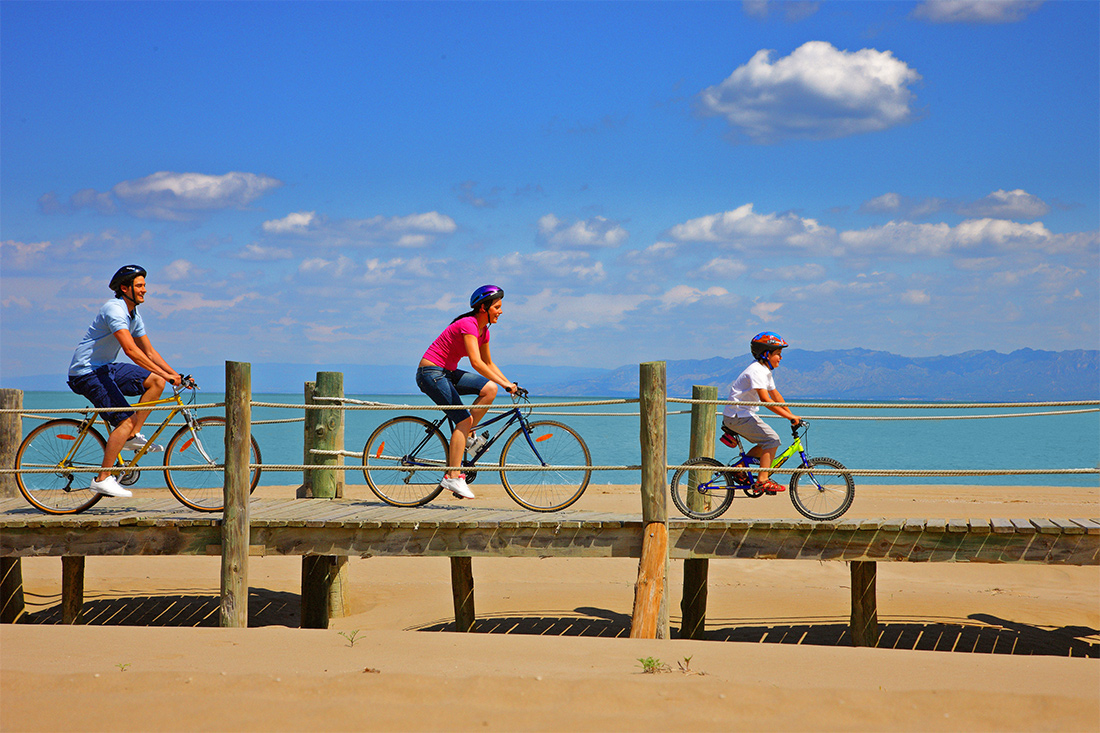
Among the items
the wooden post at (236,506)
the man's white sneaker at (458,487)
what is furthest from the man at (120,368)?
the man's white sneaker at (458,487)

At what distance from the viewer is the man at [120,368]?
6734 mm

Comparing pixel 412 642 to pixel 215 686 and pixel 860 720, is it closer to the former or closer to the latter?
pixel 215 686

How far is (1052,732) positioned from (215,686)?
391 centimetres

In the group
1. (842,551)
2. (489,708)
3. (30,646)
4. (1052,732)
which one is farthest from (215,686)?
(842,551)

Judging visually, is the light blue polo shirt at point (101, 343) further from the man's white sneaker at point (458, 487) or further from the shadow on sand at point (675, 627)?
the shadow on sand at point (675, 627)

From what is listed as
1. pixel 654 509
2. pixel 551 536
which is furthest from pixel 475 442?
pixel 654 509

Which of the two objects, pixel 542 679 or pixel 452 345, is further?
pixel 452 345

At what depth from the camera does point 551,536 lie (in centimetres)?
672

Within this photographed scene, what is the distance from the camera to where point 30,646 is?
17.5ft

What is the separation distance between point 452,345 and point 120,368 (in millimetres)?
2578

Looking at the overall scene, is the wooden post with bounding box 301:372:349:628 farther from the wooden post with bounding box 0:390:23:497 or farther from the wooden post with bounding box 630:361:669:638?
the wooden post with bounding box 630:361:669:638

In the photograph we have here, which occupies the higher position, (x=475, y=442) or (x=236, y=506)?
(x=475, y=442)

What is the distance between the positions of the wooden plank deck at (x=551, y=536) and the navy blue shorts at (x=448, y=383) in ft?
3.08

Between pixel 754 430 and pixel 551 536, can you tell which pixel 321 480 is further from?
pixel 754 430
